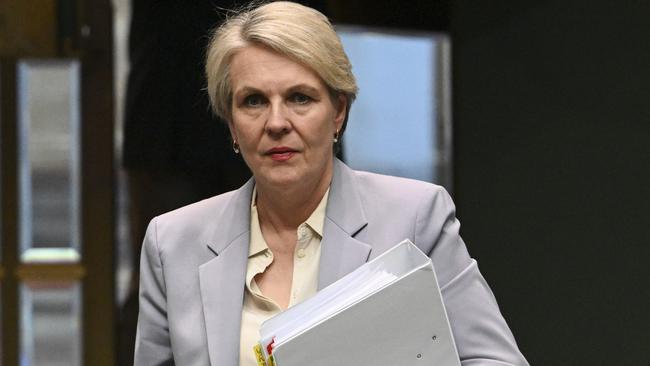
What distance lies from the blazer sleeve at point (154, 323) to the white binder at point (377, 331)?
1.51ft

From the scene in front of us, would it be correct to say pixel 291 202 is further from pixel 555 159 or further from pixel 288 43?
pixel 555 159

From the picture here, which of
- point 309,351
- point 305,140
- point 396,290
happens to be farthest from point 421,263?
point 305,140

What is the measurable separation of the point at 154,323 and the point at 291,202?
35 centimetres

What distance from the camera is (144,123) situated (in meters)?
3.86

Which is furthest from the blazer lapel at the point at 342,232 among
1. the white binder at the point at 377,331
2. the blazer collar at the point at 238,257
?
the white binder at the point at 377,331

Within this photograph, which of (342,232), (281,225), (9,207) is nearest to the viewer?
(342,232)

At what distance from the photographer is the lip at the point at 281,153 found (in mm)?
2049

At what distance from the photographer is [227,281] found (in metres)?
2.14

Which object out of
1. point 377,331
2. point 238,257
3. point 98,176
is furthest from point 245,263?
point 98,176

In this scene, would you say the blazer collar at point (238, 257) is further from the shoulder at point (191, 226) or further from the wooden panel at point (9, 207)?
the wooden panel at point (9, 207)

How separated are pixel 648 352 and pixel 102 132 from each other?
1.93 m

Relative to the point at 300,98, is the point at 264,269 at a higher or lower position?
lower

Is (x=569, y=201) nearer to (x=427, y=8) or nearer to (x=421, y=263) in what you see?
(x=427, y=8)

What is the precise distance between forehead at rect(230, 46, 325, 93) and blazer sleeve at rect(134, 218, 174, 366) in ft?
1.32
